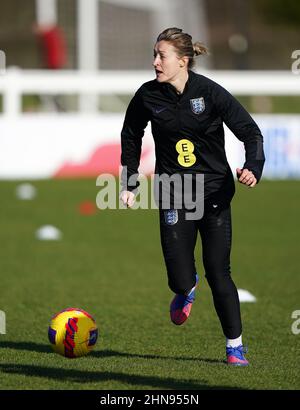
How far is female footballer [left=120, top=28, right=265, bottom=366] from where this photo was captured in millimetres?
6598

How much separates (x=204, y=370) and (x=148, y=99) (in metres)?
1.78

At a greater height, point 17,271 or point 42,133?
point 42,133

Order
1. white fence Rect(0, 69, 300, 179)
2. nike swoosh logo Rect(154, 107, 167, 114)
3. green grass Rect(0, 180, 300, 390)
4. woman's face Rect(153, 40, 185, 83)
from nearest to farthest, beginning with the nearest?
green grass Rect(0, 180, 300, 390), woman's face Rect(153, 40, 185, 83), nike swoosh logo Rect(154, 107, 167, 114), white fence Rect(0, 69, 300, 179)

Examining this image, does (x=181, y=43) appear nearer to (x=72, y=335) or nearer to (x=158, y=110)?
(x=158, y=110)

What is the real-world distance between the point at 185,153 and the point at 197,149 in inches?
3.3

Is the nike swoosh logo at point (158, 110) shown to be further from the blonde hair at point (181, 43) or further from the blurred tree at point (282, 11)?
the blurred tree at point (282, 11)

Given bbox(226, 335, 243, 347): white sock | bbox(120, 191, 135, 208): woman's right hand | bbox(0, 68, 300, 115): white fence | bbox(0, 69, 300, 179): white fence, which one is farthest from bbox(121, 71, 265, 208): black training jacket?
bbox(0, 68, 300, 115): white fence

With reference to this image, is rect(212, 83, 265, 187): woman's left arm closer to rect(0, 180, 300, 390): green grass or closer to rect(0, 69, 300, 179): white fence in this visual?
rect(0, 180, 300, 390): green grass

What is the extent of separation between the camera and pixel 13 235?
44.5 feet

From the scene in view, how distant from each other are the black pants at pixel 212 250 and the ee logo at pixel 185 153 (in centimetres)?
31

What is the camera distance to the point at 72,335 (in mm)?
7020

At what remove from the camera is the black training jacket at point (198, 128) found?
661cm
